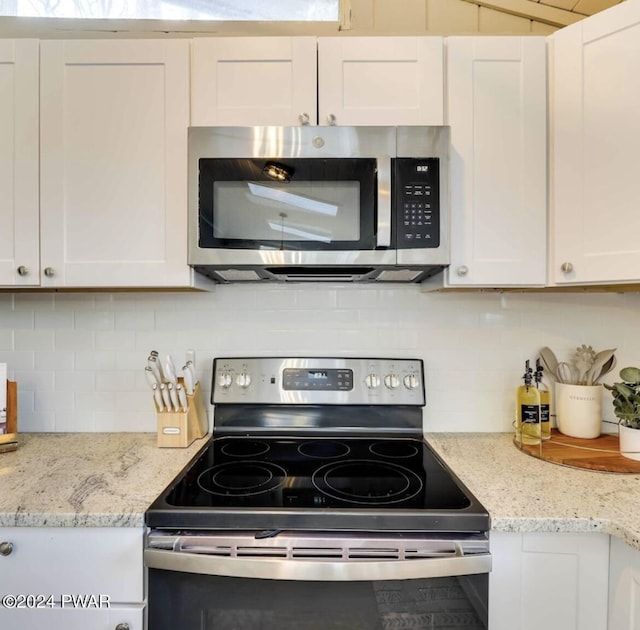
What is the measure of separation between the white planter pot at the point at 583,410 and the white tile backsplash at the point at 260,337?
0.17 metres

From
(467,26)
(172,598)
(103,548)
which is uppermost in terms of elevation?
(467,26)

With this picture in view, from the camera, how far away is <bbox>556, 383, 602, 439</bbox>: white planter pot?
144 cm

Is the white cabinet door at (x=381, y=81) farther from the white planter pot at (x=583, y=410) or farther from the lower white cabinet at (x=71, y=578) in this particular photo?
the lower white cabinet at (x=71, y=578)

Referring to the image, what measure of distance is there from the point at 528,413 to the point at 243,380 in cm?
102

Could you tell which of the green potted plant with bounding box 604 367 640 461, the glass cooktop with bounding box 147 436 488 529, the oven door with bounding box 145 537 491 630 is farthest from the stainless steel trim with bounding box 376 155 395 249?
the green potted plant with bounding box 604 367 640 461

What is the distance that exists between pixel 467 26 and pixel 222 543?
1.90m

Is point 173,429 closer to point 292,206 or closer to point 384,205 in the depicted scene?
point 292,206

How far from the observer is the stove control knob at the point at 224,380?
60.3 inches

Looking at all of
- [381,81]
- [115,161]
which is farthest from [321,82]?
[115,161]

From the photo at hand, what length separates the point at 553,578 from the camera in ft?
3.10

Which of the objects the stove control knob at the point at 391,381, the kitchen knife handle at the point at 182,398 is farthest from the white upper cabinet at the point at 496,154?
the kitchen knife handle at the point at 182,398

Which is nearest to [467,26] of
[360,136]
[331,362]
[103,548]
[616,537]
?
[360,136]

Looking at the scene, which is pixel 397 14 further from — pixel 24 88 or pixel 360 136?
pixel 24 88

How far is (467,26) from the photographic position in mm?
1551
